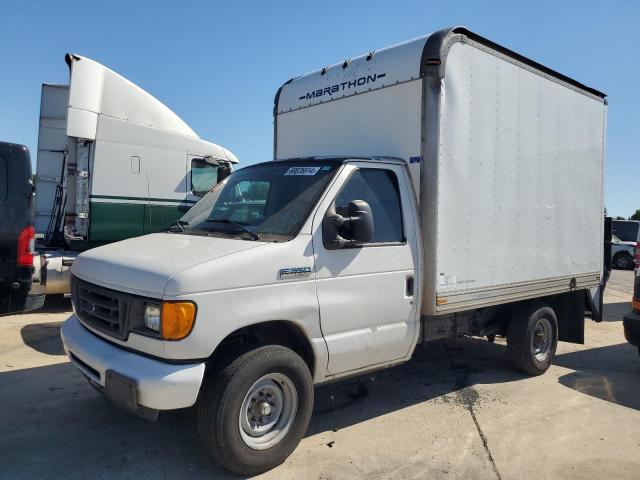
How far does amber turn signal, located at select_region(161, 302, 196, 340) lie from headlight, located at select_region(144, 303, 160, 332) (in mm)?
75

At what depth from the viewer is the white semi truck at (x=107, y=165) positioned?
8.69m

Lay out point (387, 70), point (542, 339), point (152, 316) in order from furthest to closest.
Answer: point (542, 339) → point (387, 70) → point (152, 316)

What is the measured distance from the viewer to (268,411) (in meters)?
3.59

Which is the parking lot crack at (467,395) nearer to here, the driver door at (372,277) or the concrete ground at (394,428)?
the concrete ground at (394,428)

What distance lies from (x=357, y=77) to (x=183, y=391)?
3.44 meters

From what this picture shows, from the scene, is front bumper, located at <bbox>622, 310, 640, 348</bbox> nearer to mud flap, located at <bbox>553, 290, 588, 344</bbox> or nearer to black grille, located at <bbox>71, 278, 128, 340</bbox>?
mud flap, located at <bbox>553, 290, 588, 344</bbox>

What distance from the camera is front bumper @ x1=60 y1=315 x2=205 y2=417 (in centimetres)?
308

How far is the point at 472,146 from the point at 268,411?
3027 millimetres

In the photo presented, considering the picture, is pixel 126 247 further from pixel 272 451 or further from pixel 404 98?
pixel 404 98

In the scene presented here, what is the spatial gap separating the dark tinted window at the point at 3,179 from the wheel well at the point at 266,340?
149 inches

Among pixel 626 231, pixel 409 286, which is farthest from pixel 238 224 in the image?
pixel 626 231

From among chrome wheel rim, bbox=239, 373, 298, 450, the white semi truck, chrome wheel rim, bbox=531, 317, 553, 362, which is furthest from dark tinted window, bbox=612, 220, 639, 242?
chrome wheel rim, bbox=239, 373, 298, 450

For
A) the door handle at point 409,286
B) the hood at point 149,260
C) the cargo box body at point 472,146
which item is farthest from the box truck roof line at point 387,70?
the hood at point 149,260

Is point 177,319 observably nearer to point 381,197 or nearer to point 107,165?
point 381,197
